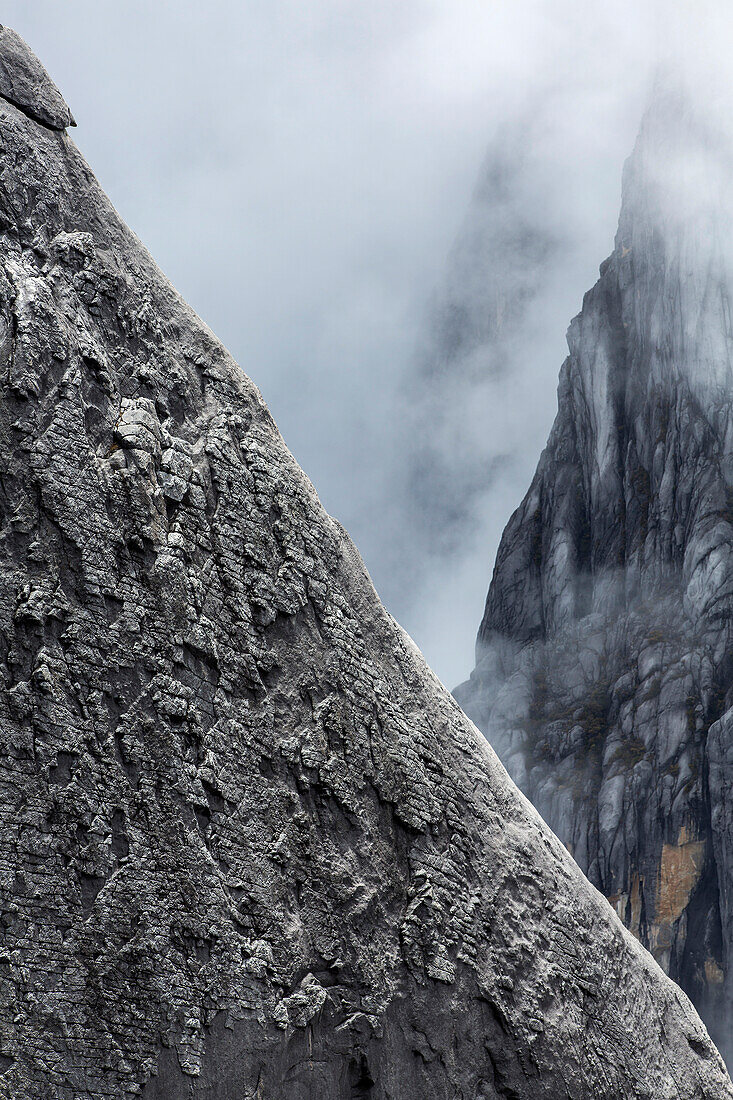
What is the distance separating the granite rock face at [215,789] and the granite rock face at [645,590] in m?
53.6

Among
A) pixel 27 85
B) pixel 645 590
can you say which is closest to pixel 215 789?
pixel 27 85

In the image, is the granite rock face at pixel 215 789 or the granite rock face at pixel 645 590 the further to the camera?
the granite rock face at pixel 645 590

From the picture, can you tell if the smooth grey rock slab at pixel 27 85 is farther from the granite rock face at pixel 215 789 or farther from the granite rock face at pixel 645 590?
the granite rock face at pixel 645 590

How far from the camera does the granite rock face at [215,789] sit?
165 inches

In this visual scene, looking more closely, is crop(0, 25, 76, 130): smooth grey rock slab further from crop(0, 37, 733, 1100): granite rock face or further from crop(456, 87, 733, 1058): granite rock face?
crop(456, 87, 733, 1058): granite rock face

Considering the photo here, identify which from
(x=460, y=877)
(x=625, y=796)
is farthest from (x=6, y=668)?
(x=625, y=796)

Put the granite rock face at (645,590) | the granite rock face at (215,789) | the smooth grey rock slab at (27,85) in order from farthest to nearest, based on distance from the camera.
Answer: the granite rock face at (645,590), the smooth grey rock slab at (27,85), the granite rock face at (215,789)

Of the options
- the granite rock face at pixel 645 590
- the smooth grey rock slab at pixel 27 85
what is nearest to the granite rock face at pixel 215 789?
the smooth grey rock slab at pixel 27 85

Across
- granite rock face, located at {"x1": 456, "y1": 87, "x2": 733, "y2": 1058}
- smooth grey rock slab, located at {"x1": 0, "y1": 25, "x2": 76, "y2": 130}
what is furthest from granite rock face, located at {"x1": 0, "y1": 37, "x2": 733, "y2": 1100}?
granite rock face, located at {"x1": 456, "y1": 87, "x2": 733, "y2": 1058}

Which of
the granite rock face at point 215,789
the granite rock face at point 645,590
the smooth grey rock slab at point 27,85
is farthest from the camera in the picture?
the granite rock face at point 645,590

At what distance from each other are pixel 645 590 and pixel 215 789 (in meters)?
68.0

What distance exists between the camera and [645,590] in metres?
69.4

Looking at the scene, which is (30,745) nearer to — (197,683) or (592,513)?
(197,683)

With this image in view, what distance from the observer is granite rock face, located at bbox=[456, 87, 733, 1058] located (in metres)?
58.4
